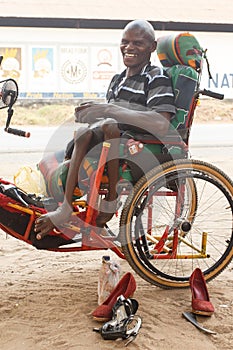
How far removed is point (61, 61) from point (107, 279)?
10.9 m

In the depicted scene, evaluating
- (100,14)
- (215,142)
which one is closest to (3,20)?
(100,14)

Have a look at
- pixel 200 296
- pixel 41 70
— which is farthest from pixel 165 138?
pixel 41 70

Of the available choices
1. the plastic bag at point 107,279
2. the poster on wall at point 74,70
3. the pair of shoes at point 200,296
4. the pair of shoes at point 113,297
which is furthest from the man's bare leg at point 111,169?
the poster on wall at point 74,70

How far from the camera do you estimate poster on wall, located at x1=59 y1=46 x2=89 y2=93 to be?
526 inches

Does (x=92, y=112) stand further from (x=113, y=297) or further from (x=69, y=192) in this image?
(x=113, y=297)

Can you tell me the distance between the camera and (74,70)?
1341 cm

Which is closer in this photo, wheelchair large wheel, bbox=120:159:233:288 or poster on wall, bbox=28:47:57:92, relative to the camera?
wheelchair large wheel, bbox=120:159:233:288

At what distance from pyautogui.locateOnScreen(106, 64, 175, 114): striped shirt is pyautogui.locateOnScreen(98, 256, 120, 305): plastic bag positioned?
90cm

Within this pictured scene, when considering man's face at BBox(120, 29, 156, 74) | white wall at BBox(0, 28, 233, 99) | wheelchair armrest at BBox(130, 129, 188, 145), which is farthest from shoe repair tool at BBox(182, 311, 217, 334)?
white wall at BBox(0, 28, 233, 99)

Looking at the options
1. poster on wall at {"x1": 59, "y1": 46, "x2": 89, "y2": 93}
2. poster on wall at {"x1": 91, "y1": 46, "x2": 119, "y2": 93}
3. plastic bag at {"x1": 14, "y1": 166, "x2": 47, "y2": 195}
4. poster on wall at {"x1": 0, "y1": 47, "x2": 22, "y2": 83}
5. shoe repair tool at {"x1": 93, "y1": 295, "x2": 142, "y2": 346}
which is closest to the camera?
shoe repair tool at {"x1": 93, "y1": 295, "x2": 142, "y2": 346}

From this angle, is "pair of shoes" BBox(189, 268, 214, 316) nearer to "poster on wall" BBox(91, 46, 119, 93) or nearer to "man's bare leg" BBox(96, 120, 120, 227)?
"man's bare leg" BBox(96, 120, 120, 227)

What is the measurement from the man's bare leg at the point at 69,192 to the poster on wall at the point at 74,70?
10.5m

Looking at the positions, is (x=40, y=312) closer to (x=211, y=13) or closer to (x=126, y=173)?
(x=126, y=173)

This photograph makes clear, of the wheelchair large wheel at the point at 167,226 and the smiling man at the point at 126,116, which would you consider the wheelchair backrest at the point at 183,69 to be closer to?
the smiling man at the point at 126,116
